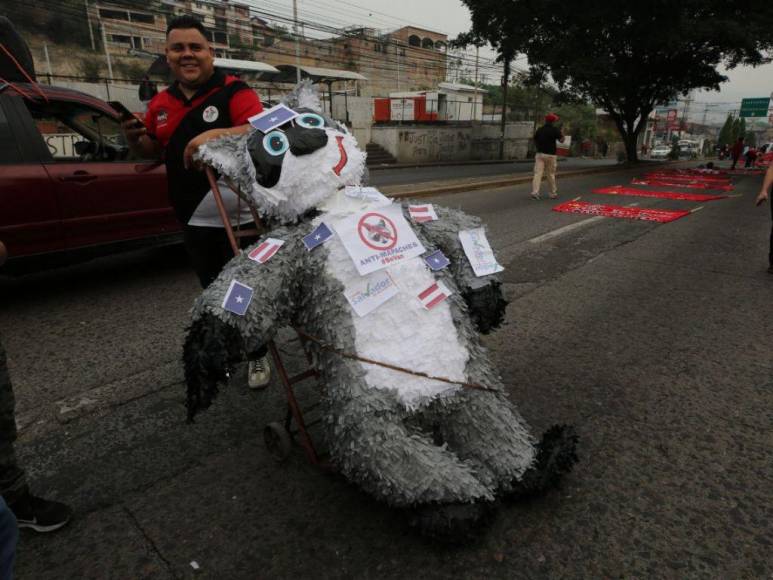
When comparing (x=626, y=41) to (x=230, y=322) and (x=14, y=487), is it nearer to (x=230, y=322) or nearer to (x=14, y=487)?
(x=230, y=322)

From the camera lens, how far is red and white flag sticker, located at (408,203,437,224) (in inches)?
79.7

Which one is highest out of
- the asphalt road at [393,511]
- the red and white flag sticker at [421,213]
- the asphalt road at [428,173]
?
the red and white flag sticker at [421,213]

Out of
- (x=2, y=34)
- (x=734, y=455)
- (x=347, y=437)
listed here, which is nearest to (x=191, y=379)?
(x=347, y=437)

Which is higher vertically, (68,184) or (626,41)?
(626,41)

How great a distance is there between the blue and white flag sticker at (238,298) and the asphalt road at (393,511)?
811 millimetres

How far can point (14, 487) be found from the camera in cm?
168

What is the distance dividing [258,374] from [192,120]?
4.41 feet

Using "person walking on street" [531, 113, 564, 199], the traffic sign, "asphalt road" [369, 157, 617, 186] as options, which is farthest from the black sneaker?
the traffic sign

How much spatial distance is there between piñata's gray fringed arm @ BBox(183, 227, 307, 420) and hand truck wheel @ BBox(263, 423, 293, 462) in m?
0.41

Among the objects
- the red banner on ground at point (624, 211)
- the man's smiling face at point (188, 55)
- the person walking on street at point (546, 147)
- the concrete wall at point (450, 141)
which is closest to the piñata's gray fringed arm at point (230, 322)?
the man's smiling face at point (188, 55)

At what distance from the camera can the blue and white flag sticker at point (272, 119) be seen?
76.9 inches

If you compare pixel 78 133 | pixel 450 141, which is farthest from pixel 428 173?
pixel 78 133

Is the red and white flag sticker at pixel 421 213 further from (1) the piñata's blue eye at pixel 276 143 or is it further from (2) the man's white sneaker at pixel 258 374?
(2) the man's white sneaker at pixel 258 374

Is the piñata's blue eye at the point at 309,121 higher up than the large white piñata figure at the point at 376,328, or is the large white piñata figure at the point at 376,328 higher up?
the piñata's blue eye at the point at 309,121
